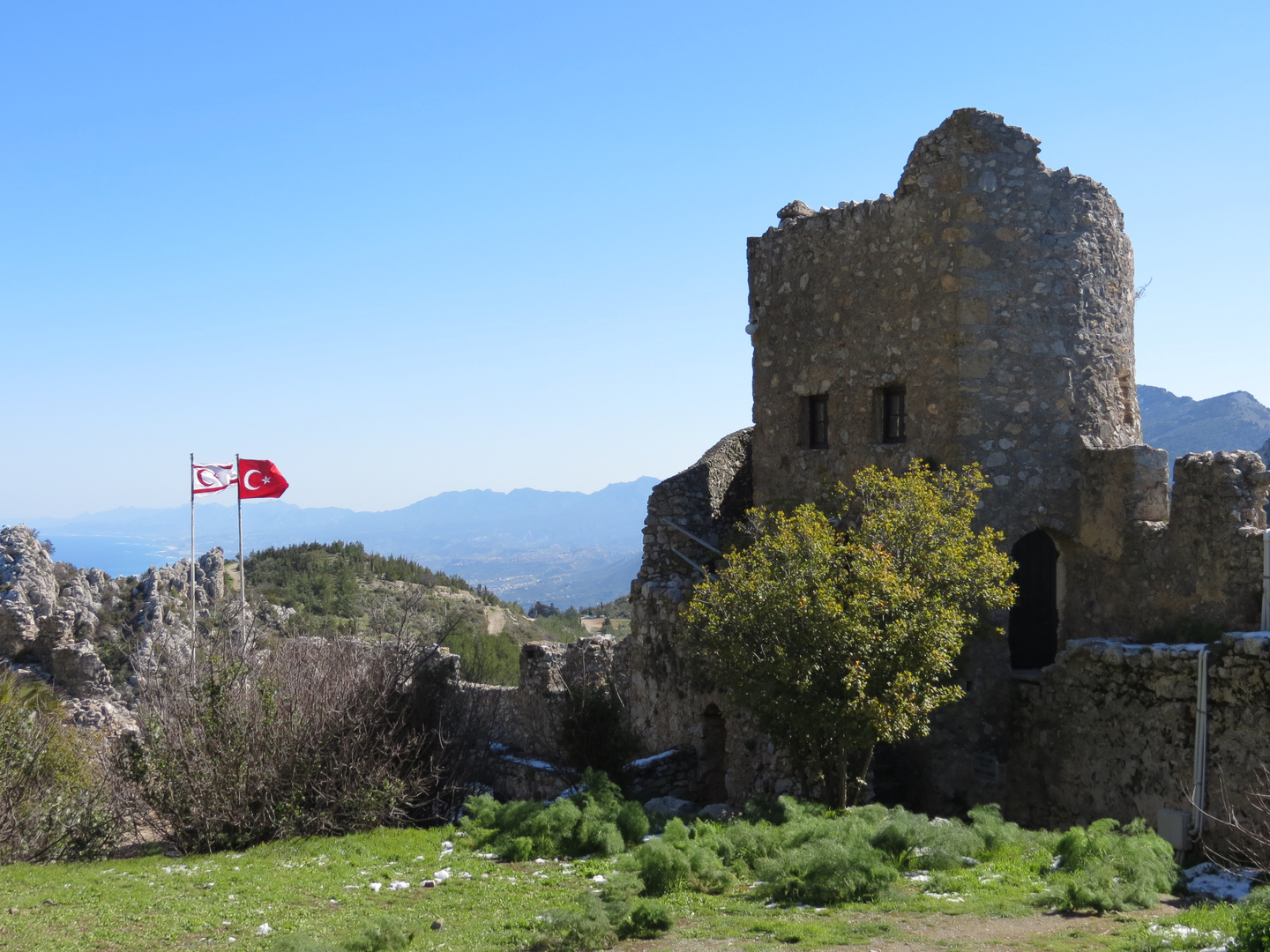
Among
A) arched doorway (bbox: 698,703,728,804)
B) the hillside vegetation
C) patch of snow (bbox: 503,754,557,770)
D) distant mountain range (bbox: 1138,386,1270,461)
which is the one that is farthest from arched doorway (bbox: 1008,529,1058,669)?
distant mountain range (bbox: 1138,386,1270,461)

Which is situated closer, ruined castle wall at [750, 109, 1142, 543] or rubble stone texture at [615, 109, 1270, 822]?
rubble stone texture at [615, 109, 1270, 822]

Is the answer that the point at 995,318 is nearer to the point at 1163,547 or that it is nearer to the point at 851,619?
the point at 1163,547

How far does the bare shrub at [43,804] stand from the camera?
46.2ft

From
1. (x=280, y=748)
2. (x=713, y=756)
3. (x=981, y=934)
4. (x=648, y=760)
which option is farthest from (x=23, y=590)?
(x=981, y=934)

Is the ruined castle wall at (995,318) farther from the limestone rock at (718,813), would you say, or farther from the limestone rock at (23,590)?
the limestone rock at (23,590)

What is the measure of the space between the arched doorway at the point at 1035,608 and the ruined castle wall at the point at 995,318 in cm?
82

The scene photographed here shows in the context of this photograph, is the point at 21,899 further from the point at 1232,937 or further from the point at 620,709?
the point at 1232,937

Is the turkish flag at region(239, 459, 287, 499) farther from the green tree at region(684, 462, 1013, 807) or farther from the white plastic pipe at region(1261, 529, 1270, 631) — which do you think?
the white plastic pipe at region(1261, 529, 1270, 631)

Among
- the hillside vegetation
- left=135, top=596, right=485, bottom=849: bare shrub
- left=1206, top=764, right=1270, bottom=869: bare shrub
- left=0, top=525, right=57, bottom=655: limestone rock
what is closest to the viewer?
left=1206, top=764, right=1270, bottom=869: bare shrub

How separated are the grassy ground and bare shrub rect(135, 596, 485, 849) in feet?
2.23

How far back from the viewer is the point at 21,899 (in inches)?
440

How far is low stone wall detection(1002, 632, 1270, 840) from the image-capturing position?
11367 mm

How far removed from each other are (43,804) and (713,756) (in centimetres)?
965

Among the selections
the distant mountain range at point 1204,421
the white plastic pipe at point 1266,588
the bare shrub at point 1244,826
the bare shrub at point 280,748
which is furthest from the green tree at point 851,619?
the distant mountain range at point 1204,421
